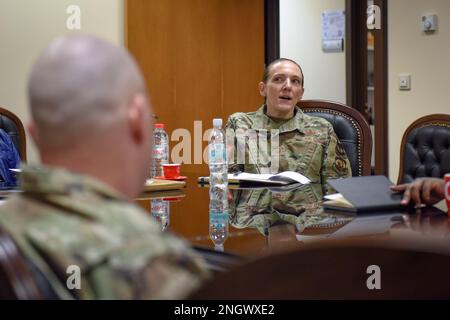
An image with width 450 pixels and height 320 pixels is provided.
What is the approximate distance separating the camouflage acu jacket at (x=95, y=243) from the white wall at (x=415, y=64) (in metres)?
4.51

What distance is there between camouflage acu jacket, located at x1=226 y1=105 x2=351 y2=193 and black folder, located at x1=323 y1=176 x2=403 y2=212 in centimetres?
115

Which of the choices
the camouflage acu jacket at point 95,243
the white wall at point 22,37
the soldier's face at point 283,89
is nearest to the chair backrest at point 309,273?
the camouflage acu jacket at point 95,243

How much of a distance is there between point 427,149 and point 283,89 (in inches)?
32.8

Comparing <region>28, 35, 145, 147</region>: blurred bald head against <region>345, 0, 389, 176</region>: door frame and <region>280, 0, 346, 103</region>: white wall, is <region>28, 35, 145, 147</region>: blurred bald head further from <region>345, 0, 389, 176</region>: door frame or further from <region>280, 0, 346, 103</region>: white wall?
<region>280, 0, 346, 103</region>: white wall

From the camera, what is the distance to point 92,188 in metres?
0.79

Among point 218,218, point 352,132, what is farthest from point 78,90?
point 352,132

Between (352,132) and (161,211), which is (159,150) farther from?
(161,211)

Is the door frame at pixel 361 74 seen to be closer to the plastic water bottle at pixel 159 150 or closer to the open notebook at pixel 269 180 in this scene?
the plastic water bottle at pixel 159 150

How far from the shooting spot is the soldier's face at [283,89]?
11.7 ft

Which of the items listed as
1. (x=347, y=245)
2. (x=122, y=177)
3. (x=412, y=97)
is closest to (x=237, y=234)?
(x=122, y=177)

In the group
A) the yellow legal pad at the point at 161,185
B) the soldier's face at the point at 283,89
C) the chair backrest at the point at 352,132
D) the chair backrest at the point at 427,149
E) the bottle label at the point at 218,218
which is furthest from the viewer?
the soldier's face at the point at 283,89

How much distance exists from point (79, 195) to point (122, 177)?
0.25ft

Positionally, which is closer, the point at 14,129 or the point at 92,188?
the point at 92,188

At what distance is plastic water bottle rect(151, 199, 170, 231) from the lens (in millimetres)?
1853
